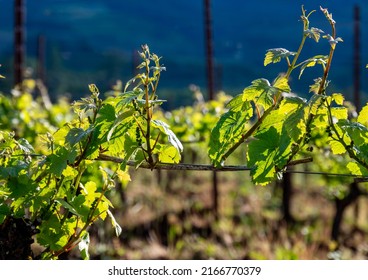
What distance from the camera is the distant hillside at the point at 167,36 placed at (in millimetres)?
66938

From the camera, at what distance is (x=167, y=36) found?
82.8m

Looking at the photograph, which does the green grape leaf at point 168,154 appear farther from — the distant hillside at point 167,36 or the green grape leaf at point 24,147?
the distant hillside at point 167,36

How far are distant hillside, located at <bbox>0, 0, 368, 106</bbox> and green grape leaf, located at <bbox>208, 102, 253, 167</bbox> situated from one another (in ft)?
190

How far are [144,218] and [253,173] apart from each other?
286 inches

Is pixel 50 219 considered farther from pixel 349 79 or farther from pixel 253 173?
pixel 349 79

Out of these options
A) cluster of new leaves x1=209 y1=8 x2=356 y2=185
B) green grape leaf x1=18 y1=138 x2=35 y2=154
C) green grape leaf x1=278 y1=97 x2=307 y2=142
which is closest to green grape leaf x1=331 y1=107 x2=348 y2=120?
cluster of new leaves x1=209 y1=8 x2=356 y2=185

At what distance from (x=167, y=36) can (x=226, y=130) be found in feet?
270

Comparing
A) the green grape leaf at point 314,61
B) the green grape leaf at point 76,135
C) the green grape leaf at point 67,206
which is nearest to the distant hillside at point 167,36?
the green grape leaf at point 67,206

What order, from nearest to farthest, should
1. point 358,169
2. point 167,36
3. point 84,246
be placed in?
point 358,169 < point 84,246 < point 167,36

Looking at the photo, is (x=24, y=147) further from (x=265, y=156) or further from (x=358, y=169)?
(x=358, y=169)

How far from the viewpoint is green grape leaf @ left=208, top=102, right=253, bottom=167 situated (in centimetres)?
167

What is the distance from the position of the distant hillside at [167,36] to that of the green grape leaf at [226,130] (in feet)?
190

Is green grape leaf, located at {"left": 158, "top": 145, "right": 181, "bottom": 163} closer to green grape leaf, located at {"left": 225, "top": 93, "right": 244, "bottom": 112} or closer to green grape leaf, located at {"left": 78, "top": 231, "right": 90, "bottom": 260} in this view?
green grape leaf, located at {"left": 225, "top": 93, "right": 244, "bottom": 112}

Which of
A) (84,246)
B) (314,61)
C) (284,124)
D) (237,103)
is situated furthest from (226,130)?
(84,246)
